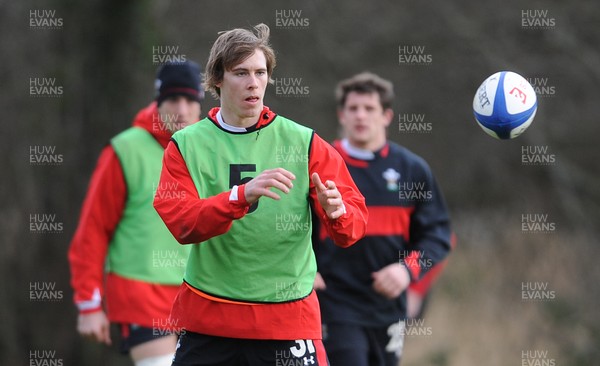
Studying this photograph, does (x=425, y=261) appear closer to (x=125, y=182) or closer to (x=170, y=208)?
(x=125, y=182)

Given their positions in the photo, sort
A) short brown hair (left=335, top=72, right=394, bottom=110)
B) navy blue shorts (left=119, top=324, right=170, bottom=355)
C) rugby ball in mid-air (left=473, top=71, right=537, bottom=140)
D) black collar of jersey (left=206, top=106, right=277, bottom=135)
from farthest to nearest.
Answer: short brown hair (left=335, top=72, right=394, bottom=110) → navy blue shorts (left=119, top=324, right=170, bottom=355) → rugby ball in mid-air (left=473, top=71, right=537, bottom=140) → black collar of jersey (left=206, top=106, right=277, bottom=135)

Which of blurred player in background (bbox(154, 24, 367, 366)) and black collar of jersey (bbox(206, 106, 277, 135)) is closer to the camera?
blurred player in background (bbox(154, 24, 367, 366))

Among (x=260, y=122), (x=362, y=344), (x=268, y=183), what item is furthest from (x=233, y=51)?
(x=362, y=344)

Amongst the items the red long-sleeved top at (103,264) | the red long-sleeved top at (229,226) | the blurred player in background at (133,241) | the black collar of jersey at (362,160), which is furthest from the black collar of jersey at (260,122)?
the black collar of jersey at (362,160)

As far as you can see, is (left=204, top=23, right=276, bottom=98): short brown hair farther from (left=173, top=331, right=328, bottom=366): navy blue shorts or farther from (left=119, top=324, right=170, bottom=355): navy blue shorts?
(left=119, top=324, right=170, bottom=355): navy blue shorts

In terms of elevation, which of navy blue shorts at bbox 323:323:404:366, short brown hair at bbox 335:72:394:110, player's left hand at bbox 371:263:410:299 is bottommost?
navy blue shorts at bbox 323:323:404:366

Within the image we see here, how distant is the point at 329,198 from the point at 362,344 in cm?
216

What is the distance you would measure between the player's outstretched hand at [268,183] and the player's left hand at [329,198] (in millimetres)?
186

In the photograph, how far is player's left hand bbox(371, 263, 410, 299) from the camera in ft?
19.7

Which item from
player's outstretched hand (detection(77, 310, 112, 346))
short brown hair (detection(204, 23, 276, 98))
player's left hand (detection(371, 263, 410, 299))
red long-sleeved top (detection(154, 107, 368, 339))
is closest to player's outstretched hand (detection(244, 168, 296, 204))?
red long-sleeved top (detection(154, 107, 368, 339))

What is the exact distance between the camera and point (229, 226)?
4156 millimetres

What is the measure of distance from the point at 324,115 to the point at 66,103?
505cm

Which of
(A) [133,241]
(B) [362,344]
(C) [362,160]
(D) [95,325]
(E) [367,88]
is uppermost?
(E) [367,88]

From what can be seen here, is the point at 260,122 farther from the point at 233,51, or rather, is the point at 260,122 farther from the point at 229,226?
the point at 229,226
